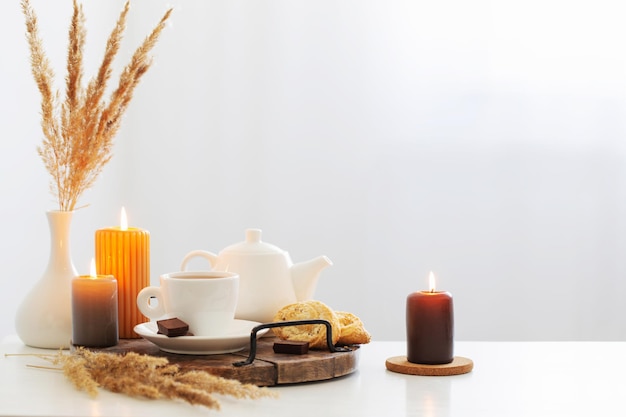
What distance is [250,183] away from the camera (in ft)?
10.5

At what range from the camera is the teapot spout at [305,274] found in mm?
1531

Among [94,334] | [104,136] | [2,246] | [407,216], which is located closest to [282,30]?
[407,216]

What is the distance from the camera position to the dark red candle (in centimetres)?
130

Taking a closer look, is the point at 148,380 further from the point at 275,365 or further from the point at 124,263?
the point at 124,263

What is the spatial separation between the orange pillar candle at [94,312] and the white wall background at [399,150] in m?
1.59

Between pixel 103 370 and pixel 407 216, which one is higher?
pixel 407 216

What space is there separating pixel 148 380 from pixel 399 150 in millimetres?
2132

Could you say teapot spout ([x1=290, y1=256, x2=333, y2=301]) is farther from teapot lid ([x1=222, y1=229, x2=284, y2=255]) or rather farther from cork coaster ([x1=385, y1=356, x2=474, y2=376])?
cork coaster ([x1=385, y1=356, x2=474, y2=376])

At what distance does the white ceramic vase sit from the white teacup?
0.30 m

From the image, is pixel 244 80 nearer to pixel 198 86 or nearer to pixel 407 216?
pixel 198 86

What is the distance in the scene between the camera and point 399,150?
3.12m

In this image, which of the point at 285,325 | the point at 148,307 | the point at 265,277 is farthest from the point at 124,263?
the point at 285,325

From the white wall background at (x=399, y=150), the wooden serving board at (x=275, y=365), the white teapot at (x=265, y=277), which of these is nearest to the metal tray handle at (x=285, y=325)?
the wooden serving board at (x=275, y=365)

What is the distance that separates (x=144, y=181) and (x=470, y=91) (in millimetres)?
1296
